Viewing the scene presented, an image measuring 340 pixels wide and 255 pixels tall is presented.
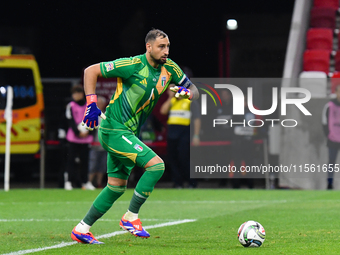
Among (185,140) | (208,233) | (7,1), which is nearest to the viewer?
(208,233)

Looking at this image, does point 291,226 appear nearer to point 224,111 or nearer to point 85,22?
point 224,111

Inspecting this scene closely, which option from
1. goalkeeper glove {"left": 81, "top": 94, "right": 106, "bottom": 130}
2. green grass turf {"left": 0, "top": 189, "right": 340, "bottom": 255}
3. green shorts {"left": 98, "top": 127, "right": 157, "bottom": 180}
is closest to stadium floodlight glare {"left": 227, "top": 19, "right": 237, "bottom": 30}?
green grass turf {"left": 0, "top": 189, "right": 340, "bottom": 255}

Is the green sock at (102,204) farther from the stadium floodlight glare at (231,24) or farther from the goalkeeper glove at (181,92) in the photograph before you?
the stadium floodlight glare at (231,24)

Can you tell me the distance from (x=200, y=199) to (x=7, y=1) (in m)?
11.9

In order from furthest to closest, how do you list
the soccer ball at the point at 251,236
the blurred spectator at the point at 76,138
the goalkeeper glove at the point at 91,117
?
1. the blurred spectator at the point at 76,138
2. the goalkeeper glove at the point at 91,117
3. the soccer ball at the point at 251,236

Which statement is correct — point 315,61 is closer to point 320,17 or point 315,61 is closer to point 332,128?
point 320,17

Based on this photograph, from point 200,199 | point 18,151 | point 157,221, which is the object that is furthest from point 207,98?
point 157,221

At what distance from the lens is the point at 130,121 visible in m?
6.73

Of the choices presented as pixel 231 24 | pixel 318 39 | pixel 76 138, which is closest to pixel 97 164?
pixel 76 138

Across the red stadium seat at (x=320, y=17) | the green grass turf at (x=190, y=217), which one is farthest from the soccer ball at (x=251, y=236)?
the red stadium seat at (x=320, y=17)

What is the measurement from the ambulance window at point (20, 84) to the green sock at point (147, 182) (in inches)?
379

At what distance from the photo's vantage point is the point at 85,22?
22.1 meters

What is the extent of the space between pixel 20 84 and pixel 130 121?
32.2ft

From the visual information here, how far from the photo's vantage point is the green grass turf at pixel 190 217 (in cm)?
629
